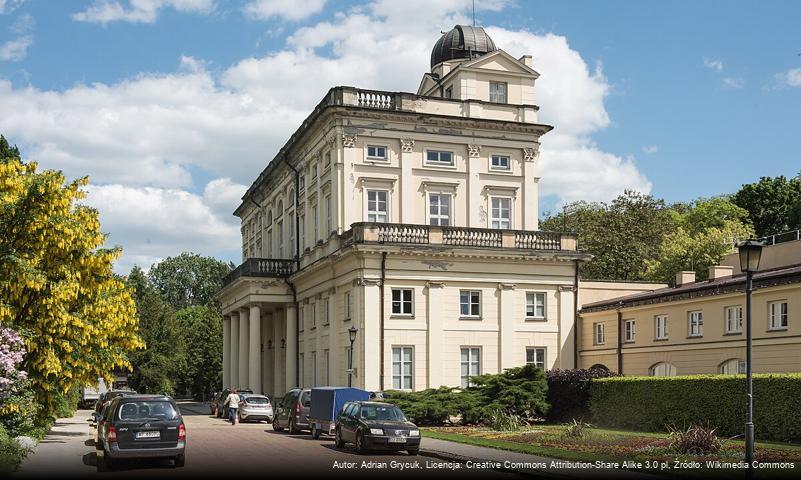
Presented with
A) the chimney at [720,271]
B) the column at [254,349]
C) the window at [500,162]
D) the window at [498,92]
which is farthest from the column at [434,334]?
the column at [254,349]

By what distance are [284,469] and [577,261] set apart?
32.1m

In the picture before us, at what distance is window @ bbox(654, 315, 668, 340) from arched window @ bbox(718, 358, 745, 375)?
4622 millimetres

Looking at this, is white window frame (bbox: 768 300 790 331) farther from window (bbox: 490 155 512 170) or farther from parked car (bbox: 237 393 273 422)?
parked car (bbox: 237 393 273 422)

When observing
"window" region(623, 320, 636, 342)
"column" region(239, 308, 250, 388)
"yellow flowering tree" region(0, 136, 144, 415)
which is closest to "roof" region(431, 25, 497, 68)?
"window" region(623, 320, 636, 342)

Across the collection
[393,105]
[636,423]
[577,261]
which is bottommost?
[636,423]

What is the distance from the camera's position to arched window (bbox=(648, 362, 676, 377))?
45.2m

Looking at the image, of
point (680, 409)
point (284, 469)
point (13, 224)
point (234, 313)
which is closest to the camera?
point (284, 469)

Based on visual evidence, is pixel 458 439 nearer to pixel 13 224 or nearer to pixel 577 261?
pixel 13 224

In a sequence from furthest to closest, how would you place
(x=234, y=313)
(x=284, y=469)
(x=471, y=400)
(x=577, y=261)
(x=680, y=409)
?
(x=234, y=313)
(x=577, y=261)
(x=471, y=400)
(x=680, y=409)
(x=284, y=469)

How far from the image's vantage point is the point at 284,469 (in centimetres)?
2319

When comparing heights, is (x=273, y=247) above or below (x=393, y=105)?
below

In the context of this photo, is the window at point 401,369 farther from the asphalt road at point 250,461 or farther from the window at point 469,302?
the asphalt road at point 250,461

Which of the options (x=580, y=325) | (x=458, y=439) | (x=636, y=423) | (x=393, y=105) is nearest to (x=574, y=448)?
(x=458, y=439)

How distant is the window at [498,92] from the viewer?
2227 inches
